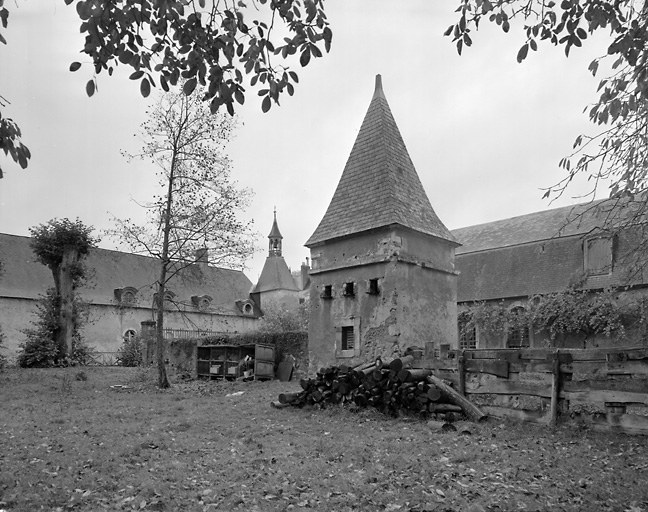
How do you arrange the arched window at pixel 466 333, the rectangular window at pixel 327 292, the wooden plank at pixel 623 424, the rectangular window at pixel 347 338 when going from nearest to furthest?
the wooden plank at pixel 623 424
the rectangular window at pixel 347 338
the rectangular window at pixel 327 292
the arched window at pixel 466 333

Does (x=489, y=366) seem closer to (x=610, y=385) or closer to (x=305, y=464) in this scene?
(x=610, y=385)

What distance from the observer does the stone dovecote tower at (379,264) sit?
51.3ft

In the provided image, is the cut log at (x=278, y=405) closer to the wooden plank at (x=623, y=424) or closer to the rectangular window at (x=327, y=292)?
the rectangular window at (x=327, y=292)

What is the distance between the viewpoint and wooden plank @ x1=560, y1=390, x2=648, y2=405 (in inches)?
369

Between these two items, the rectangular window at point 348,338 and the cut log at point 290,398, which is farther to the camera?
the rectangular window at point 348,338

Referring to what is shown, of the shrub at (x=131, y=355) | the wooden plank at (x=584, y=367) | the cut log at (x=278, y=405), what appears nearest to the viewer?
the wooden plank at (x=584, y=367)

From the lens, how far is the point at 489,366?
463 inches

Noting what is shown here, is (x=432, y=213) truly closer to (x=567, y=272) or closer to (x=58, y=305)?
(x=567, y=272)

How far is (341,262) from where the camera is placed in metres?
17.1

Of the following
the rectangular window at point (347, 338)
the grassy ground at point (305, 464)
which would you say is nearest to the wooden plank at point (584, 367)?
the grassy ground at point (305, 464)

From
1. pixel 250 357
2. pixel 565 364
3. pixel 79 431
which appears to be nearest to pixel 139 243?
pixel 250 357

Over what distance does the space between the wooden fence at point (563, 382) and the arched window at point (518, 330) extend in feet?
47.3

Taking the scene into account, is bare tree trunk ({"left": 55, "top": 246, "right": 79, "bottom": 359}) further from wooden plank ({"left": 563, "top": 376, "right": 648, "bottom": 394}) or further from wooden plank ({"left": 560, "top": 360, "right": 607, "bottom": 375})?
wooden plank ({"left": 563, "top": 376, "right": 648, "bottom": 394})

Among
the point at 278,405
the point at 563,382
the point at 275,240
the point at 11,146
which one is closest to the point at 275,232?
the point at 275,240
